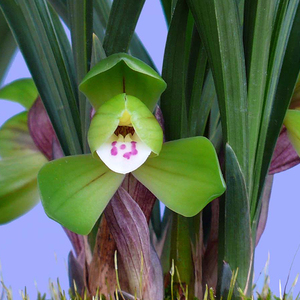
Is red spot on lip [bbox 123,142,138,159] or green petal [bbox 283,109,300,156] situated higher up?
green petal [bbox 283,109,300,156]

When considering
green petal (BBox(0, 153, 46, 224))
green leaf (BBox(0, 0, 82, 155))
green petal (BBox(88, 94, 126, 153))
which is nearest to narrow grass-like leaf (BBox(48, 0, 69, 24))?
green leaf (BBox(0, 0, 82, 155))

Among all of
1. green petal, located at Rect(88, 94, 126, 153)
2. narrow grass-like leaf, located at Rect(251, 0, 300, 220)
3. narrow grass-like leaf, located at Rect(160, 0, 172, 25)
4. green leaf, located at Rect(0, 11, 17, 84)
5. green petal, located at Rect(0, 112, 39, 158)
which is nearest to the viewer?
green petal, located at Rect(88, 94, 126, 153)

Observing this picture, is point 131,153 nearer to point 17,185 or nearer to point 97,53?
point 97,53

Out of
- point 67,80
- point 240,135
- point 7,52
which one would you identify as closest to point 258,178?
point 240,135

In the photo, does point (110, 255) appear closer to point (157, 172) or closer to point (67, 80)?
point (157, 172)

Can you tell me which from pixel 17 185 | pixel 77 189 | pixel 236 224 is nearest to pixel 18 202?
pixel 17 185

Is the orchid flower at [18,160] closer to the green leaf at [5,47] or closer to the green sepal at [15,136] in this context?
the green sepal at [15,136]

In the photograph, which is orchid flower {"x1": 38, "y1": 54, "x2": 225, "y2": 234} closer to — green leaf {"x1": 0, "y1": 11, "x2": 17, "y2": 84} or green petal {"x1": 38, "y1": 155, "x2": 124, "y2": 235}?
green petal {"x1": 38, "y1": 155, "x2": 124, "y2": 235}
